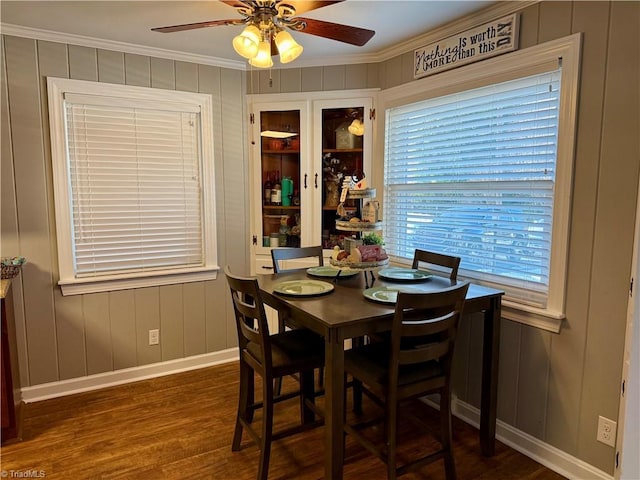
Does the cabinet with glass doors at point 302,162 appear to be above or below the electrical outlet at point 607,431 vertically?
above

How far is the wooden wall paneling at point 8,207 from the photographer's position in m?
2.65

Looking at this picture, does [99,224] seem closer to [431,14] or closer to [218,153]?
[218,153]

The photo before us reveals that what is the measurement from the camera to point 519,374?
231 centimetres

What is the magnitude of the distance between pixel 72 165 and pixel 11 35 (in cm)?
84

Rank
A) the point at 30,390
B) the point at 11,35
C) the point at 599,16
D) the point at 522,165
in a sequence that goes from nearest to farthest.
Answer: the point at 599,16 → the point at 522,165 → the point at 11,35 → the point at 30,390

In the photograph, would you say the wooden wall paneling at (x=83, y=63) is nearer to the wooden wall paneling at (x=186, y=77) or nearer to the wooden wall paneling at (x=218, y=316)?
the wooden wall paneling at (x=186, y=77)

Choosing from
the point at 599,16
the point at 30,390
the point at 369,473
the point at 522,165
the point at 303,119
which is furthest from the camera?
the point at 303,119

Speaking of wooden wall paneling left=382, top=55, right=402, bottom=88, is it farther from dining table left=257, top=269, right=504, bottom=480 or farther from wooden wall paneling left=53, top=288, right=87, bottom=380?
wooden wall paneling left=53, top=288, right=87, bottom=380

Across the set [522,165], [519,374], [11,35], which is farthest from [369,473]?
[11,35]

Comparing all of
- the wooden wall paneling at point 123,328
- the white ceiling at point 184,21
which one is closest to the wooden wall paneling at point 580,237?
the white ceiling at point 184,21

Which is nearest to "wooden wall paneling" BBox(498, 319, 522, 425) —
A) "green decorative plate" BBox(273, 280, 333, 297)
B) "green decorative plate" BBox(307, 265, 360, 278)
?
"green decorative plate" BBox(307, 265, 360, 278)

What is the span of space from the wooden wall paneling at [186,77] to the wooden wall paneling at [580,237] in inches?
98.6

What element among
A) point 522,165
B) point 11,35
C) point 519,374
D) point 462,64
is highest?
point 11,35

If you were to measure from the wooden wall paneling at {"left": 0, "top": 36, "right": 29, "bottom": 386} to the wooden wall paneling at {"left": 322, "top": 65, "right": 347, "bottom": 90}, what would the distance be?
6.93 feet
